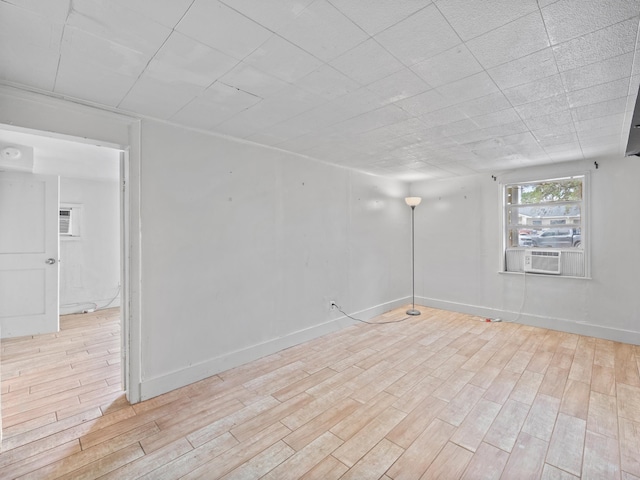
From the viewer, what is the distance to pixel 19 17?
4.33ft

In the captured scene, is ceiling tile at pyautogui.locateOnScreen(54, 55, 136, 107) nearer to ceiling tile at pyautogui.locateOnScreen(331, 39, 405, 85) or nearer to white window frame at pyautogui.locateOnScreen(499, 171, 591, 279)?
ceiling tile at pyautogui.locateOnScreen(331, 39, 405, 85)

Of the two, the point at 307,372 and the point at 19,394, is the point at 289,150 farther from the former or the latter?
the point at 19,394

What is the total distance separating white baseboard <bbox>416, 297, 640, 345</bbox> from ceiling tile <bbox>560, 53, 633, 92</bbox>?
353cm

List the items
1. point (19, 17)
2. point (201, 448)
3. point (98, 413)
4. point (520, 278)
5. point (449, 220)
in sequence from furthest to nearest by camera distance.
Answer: point (449, 220), point (520, 278), point (98, 413), point (201, 448), point (19, 17)

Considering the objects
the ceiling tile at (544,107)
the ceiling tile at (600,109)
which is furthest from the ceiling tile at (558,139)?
the ceiling tile at (544,107)

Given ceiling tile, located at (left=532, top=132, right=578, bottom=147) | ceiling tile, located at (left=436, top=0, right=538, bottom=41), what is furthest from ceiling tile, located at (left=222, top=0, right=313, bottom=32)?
ceiling tile, located at (left=532, top=132, right=578, bottom=147)

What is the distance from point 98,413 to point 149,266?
1200 mm

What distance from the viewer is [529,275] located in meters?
4.48

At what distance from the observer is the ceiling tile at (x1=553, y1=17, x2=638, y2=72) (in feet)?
4.69

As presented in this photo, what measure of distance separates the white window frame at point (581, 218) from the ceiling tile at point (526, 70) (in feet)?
10.0

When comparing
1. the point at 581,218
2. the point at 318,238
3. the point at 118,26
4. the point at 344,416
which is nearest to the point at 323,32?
the point at 118,26

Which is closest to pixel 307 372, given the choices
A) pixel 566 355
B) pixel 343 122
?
pixel 343 122

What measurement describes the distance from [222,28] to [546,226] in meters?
4.98

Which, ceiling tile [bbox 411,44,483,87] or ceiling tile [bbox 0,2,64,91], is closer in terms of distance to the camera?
ceiling tile [bbox 0,2,64,91]
